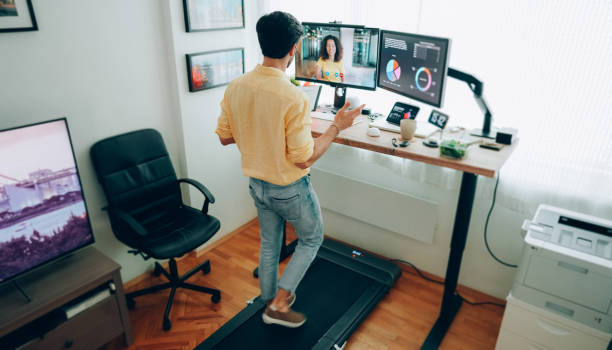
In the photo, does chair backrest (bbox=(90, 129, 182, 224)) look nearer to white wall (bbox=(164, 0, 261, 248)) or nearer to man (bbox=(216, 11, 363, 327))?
white wall (bbox=(164, 0, 261, 248))

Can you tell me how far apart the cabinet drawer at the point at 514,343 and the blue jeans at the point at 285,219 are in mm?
1049

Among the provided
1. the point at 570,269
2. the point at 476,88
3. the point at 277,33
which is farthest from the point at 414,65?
the point at 570,269

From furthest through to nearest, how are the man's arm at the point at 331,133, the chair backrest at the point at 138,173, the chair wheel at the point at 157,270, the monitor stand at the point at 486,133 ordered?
the chair wheel at the point at 157,270 → the chair backrest at the point at 138,173 → the monitor stand at the point at 486,133 → the man's arm at the point at 331,133

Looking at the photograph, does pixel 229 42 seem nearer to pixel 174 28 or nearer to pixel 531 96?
pixel 174 28

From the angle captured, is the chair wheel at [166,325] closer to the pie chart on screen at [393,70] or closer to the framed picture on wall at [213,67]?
the framed picture on wall at [213,67]

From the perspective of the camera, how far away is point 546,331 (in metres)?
2.00

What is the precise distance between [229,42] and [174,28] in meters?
0.48

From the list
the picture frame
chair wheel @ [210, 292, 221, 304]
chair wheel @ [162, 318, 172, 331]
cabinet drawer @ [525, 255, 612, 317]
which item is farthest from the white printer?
the picture frame

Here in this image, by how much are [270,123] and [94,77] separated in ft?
4.03

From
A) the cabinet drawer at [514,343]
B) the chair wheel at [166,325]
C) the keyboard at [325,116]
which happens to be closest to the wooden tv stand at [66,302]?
the chair wheel at [166,325]

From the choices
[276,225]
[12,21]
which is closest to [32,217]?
[12,21]

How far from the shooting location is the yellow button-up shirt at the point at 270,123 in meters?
1.75

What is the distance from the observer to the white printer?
6.00 feet

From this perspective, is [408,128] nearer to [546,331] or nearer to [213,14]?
[546,331]
